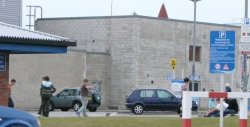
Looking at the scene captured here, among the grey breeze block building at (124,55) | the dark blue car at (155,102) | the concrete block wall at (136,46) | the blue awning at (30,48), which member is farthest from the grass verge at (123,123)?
the concrete block wall at (136,46)

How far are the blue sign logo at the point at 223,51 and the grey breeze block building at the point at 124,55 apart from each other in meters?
32.2

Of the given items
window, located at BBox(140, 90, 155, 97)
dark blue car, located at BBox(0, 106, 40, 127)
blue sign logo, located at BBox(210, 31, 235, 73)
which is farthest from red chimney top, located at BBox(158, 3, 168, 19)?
dark blue car, located at BBox(0, 106, 40, 127)

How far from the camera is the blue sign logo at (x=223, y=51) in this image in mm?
18922

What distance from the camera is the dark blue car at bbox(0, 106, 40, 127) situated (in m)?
14.4

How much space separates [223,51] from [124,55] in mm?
35735

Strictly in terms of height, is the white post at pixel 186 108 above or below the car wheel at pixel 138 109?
above

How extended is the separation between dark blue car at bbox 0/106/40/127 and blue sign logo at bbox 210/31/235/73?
19.6 feet

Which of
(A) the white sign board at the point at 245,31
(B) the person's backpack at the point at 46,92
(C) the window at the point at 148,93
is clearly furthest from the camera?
(C) the window at the point at 148,93

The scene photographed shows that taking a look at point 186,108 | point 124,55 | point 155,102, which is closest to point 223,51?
point 186,108

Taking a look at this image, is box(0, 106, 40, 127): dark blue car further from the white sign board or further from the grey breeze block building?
the grey breeze block building

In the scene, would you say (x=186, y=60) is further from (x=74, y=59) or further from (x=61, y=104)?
(x=61, y=104)

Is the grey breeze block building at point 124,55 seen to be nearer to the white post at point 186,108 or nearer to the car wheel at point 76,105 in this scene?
the car wheel at point 76,105

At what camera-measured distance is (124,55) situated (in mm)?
54656

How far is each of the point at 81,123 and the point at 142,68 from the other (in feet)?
109
